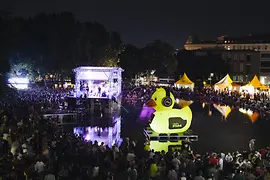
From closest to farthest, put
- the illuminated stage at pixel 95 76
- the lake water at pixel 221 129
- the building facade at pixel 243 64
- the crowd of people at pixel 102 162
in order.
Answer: the crowd of people at pixel 102 162
the lake water at pixel 221 129
the illuminated stage at pixel 95 76
the building facade at pixel 243 64

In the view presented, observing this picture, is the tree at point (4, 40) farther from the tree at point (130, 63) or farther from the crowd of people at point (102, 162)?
the tree at point (130, 63)

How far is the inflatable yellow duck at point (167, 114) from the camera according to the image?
17781mm

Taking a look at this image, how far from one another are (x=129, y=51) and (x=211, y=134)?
2047 inches

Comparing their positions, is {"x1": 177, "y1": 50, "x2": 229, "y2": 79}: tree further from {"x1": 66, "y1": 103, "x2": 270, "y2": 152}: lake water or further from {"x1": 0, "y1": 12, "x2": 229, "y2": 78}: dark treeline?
{"x1": 66, "y1": 103, "x2": 270, "y2": 152}: lake water

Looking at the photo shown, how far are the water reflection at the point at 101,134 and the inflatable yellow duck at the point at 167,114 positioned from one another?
234cm

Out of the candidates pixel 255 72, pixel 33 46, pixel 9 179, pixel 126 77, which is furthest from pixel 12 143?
pixel 255 72

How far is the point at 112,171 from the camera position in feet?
38.7

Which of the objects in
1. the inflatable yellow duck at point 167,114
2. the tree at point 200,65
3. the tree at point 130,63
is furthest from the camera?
the tree at point 130,63

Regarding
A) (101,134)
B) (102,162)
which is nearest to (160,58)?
(101,134)

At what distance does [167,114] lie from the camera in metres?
17.9

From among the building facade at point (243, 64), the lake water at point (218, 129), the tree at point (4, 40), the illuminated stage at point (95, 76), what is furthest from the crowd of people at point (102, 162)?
the building facade at point (243, 64)

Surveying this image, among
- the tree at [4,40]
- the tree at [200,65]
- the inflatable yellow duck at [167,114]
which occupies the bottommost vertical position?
the inflatable yellow duck at [167,114]

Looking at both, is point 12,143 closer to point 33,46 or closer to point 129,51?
point 33,46

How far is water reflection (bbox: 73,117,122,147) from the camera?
60.8 ft
